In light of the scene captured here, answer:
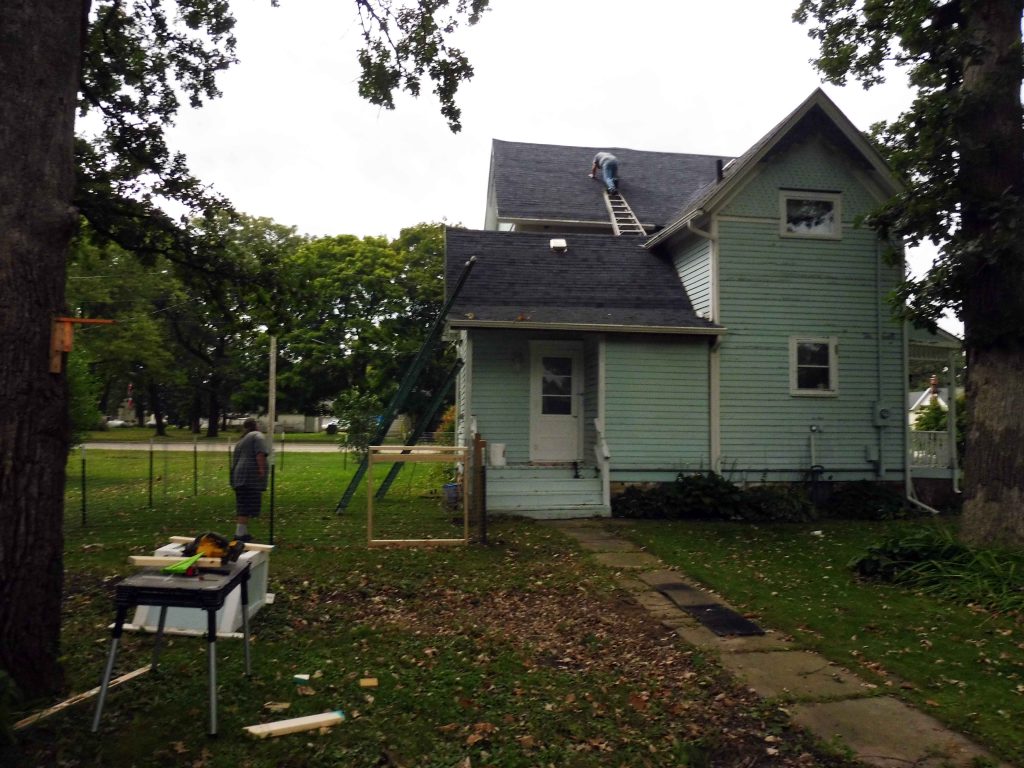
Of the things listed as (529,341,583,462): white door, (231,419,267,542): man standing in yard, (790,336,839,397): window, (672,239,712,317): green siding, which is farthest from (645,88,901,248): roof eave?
(231,419,267,542): man standing in yard

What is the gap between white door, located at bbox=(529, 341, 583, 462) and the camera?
45.0 feet

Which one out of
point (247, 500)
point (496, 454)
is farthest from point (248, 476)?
point (496, 454)

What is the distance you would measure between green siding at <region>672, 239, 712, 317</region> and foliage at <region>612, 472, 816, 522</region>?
3130 mm

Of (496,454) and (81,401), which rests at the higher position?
(81,401)

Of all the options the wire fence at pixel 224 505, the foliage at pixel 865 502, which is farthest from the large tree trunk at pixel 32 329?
the foliage at pixel 865 502

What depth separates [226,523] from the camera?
11398 millimetres

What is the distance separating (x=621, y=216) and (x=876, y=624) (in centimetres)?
1453

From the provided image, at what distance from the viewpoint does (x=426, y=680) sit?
4969 mm

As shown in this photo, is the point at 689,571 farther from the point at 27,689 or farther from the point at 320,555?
the point at 27,689

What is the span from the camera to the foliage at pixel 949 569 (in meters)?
7.09

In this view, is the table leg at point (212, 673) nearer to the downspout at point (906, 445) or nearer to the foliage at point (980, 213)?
the foliage at point (980, 213)

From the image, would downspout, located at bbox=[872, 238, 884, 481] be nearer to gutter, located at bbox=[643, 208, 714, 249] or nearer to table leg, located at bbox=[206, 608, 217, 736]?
gutter, located at bbox=[643, 208, 714, 249]

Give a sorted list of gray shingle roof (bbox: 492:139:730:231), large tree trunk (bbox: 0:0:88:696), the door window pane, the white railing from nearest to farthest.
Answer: large tree trunk (bbox: 0:0:88:696), the door window pane, the white railing, gray shingle roof (bbox: 492:139:730:231)

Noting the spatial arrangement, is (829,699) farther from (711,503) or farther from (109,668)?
(711,503)
